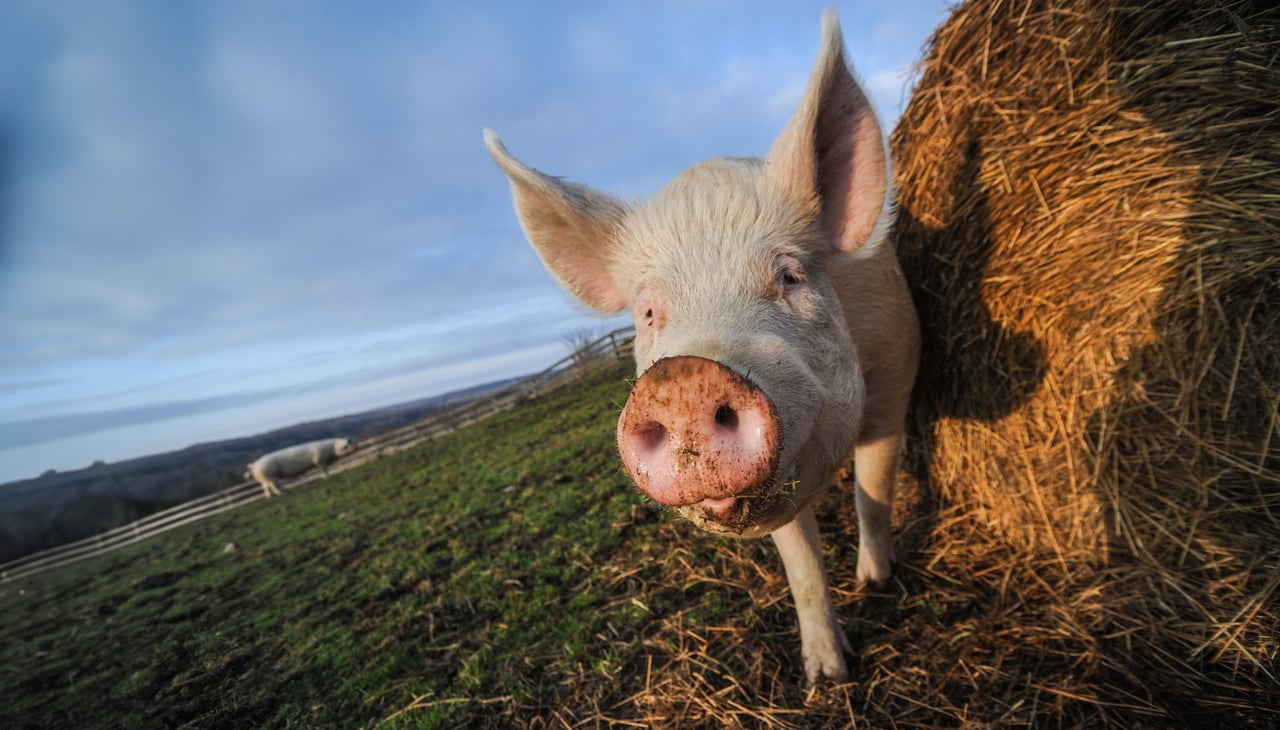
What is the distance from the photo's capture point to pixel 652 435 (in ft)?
4.40

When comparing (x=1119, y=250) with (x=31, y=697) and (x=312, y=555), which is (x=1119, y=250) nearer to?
(x=31, y=697)

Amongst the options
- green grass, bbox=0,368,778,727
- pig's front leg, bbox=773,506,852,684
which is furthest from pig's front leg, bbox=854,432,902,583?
green grass, bbox=0,368,778,727

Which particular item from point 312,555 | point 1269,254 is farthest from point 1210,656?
point 312,555

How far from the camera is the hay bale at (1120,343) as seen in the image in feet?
5.98

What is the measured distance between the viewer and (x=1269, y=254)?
1798 millimetres

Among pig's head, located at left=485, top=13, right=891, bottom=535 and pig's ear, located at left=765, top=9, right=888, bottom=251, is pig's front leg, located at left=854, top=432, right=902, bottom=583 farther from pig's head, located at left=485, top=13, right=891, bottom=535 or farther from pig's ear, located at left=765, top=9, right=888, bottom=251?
pig's ear, located at left=765, top=9, right=888, bottom=251

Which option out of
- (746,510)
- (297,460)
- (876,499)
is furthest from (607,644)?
(297,460)

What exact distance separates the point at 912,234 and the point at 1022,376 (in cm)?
104

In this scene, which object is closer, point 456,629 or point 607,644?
point 607,644

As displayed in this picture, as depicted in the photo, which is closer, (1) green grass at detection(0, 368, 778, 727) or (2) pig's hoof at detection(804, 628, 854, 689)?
(2) pig's hoof at detection(804, 628, 854, 689)

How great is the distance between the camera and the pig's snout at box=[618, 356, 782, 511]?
4.03ft

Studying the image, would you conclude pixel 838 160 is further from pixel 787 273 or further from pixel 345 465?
pixel 345 465

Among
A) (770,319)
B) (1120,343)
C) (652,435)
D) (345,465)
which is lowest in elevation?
(345,465)

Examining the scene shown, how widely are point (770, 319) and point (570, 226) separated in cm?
109
